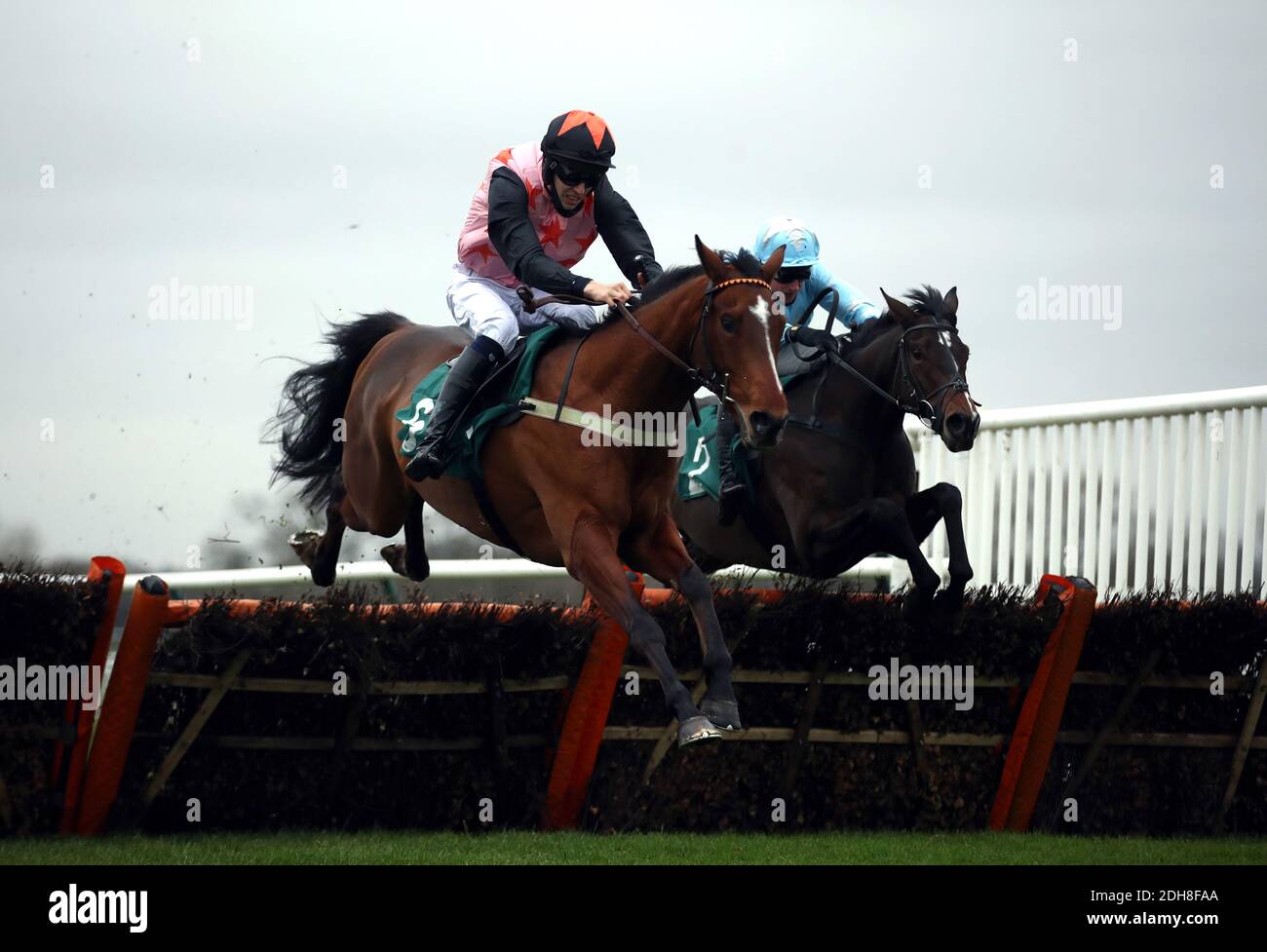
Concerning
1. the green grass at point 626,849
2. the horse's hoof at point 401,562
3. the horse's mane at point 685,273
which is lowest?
the green grass at point 626,849

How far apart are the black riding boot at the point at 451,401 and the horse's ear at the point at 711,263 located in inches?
43.9

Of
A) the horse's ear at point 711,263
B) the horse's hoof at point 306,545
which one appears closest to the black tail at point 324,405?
the horse's hoof at point 306,545

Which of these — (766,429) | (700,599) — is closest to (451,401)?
(700,599)

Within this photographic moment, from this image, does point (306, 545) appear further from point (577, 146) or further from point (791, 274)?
point (577, 146)

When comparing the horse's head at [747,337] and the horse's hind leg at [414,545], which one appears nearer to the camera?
the horse's head at [747,337]

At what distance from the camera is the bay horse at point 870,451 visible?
7.66 m

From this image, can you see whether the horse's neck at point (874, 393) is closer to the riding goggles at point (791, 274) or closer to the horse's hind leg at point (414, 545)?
the riding goggles at point (791, 274)

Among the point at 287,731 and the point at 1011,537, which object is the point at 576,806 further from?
the point at 1011,537

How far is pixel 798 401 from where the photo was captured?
27.8ft

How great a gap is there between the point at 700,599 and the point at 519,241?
59.0 inches
